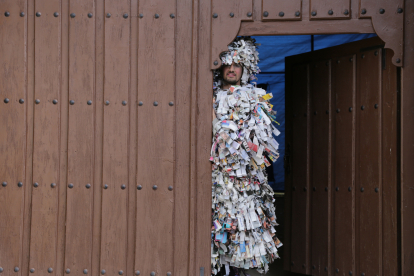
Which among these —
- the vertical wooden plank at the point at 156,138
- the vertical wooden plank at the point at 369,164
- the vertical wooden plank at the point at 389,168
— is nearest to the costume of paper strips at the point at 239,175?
the vertical wooden plank at the point at 156,138

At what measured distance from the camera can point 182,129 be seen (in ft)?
9.78

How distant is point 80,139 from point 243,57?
1433mm

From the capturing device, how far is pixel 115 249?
2.98m

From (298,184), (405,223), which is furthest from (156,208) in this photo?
(405,223)

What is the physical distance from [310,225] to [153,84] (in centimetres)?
198

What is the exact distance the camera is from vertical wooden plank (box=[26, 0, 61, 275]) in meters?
3.03

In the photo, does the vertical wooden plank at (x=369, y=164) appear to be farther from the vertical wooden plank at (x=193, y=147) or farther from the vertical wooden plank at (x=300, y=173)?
the vertical wooden plank at (x=193, y=147)

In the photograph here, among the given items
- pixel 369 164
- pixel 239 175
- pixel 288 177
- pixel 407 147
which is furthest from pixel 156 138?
pixel 407 147

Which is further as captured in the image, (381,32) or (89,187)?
(89,187)

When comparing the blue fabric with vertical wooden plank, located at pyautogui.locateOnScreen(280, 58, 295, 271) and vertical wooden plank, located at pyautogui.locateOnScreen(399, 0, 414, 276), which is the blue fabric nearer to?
vertical wooden plank, located at pyautogui.locateOnScreen(280, 58, 295, 271)

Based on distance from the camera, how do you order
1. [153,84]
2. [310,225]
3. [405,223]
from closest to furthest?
[405,223]
[153,84]
[310,225]

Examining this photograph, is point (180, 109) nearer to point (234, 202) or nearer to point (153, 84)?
point (153, 84)

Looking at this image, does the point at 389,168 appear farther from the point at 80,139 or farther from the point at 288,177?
the point at 80,139

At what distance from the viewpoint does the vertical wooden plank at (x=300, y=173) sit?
12.2 feet
